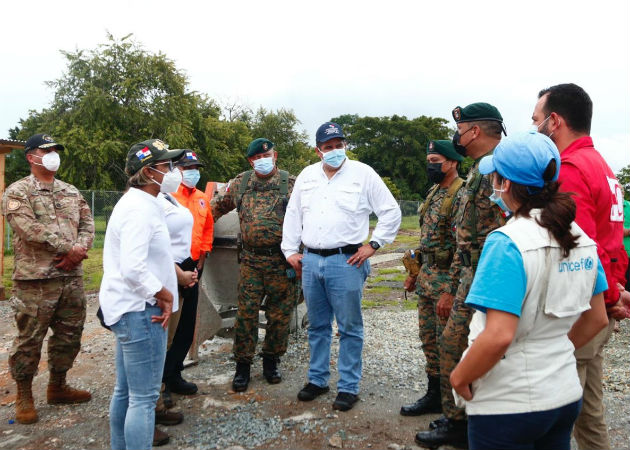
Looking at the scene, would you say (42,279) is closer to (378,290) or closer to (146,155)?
(146,155)

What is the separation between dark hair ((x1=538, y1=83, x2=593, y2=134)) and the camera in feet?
8.83

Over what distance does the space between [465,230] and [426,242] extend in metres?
0.69

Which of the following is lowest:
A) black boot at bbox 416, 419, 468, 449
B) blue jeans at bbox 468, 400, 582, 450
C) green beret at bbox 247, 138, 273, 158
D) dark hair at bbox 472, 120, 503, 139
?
black boot at bbox 416, 419, 468, 449

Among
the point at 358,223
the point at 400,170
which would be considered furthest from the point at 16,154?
the point at 358,223

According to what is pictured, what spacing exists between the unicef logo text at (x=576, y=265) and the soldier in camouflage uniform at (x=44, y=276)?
12.3ft

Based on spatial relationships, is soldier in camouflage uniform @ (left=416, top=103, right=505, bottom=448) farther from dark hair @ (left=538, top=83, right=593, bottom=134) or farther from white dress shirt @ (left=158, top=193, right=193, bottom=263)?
white dress shirt @ (left=158, top=193, right=193, bottom=263)

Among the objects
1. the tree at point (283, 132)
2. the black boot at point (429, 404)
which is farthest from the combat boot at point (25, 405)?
the tree at point (283, 132)

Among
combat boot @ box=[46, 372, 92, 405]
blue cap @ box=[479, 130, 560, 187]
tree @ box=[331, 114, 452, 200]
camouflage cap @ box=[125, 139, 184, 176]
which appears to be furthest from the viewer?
tree @ box=[331, 114, 452, 200]

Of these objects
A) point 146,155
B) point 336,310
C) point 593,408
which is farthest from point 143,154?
point 593,408

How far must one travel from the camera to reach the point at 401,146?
4975cm

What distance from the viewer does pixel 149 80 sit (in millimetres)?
27156

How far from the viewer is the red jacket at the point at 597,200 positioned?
8.08 ft

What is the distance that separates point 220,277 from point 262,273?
95cm

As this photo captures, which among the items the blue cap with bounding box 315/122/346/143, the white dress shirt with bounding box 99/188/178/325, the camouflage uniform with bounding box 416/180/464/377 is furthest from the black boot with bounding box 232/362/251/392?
the blue cap with bounding box 315/122/346/143
